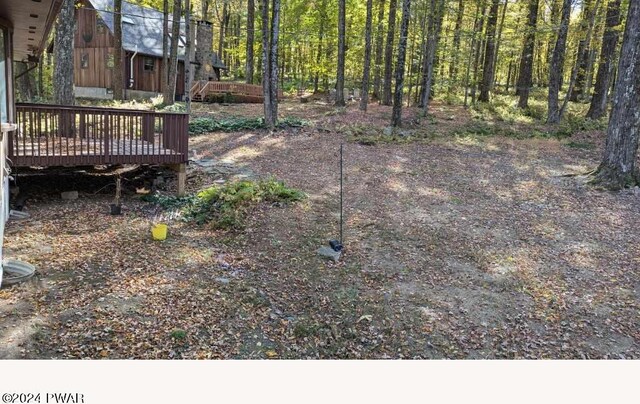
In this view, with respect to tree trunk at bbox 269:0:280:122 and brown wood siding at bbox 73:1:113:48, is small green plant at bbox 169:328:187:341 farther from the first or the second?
brown wood siding at bbox 73:1:113:48

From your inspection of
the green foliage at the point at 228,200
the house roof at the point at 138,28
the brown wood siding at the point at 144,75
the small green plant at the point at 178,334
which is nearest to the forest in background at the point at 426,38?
the house roof at the point at 138,28

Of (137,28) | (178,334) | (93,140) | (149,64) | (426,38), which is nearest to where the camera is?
(178,334)

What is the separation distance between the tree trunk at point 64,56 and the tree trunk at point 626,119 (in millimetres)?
12995

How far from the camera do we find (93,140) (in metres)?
8.72

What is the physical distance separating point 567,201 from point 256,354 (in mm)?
7322

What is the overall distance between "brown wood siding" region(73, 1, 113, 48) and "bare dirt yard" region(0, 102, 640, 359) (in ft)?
→ 63.7

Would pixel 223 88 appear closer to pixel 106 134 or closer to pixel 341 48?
pixel 341 48

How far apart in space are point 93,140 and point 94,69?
67.4 ft

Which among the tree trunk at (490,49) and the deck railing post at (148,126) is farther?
the tree trunk at (490,49)

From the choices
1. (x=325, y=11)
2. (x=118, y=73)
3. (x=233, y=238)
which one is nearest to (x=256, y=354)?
(x=233, y=238)

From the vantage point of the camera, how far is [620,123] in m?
9.41

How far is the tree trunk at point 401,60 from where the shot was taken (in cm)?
1471

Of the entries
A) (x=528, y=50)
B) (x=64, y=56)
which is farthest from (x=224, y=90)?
(x=528, y=50)

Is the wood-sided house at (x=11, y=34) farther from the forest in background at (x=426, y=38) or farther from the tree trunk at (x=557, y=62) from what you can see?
the tree trunk at (x=557, y=62)
